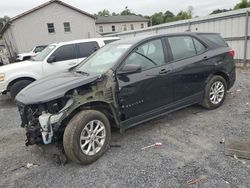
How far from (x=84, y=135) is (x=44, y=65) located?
4408 mm

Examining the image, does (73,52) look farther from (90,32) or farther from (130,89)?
(90,32)

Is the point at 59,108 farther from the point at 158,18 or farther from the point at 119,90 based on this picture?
the point at 158,18

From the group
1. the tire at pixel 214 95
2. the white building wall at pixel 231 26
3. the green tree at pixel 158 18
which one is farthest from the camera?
the green tree at pixel 158 18

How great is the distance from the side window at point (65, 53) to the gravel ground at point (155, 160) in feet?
10.4

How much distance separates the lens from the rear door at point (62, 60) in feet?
22.6

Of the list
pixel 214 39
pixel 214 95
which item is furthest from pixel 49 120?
pixel 214 39

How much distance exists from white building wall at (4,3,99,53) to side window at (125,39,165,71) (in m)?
24.3

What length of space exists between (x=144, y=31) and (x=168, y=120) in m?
11.8

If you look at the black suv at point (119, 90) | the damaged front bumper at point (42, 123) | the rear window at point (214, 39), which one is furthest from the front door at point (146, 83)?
the rear window at point (214, 39)

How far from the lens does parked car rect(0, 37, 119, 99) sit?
626 centimetres

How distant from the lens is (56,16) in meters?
25.8

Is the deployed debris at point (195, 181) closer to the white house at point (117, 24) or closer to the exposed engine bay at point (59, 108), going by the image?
the exposed engine bay at point (59, 108)

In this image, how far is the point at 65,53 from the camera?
7230mm

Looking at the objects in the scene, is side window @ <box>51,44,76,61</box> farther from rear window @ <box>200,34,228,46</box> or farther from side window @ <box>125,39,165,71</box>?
rear window @ <box>200,34,228,46</box>
